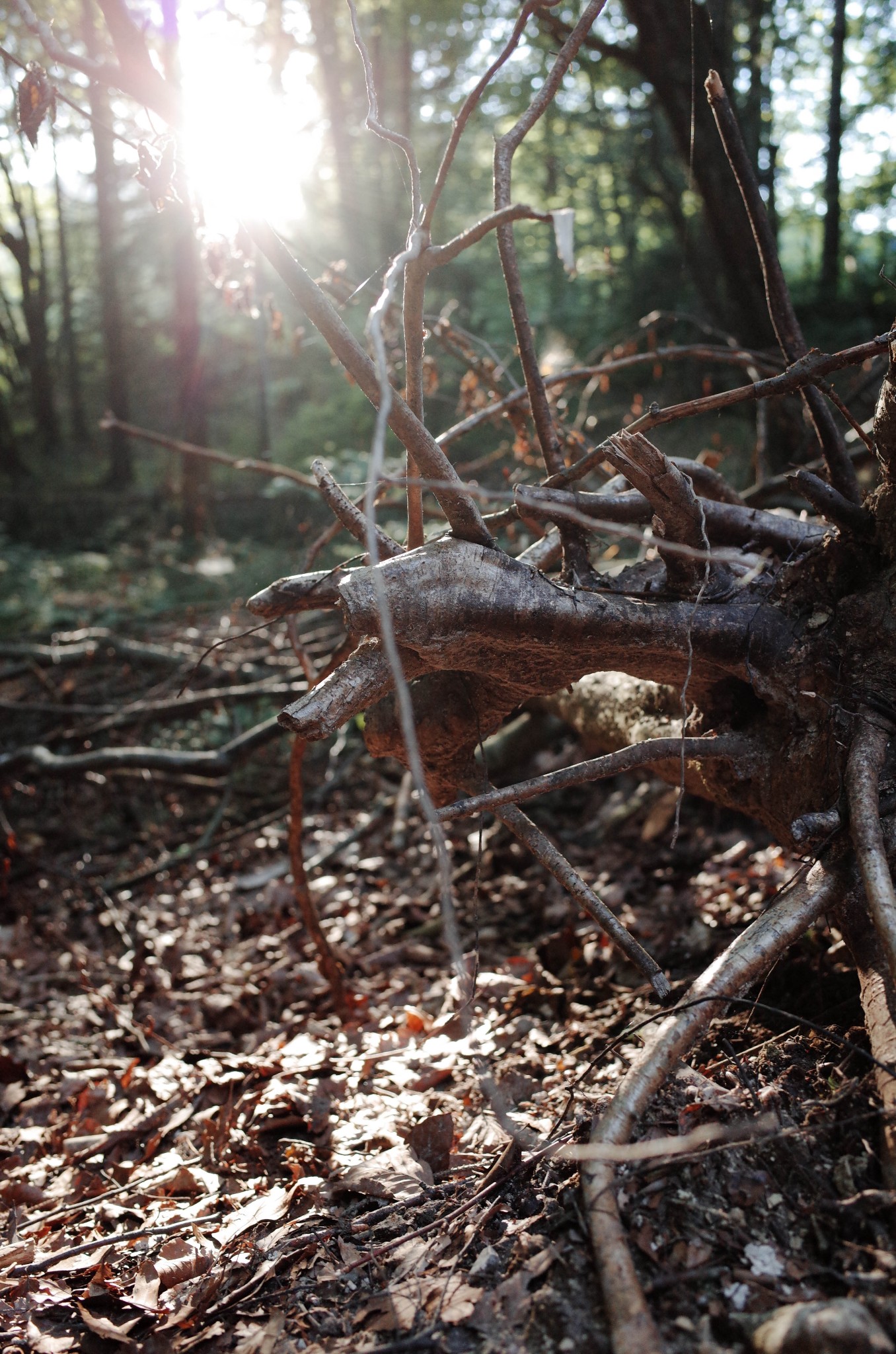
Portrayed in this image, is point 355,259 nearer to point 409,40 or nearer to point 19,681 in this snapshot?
point 409,40

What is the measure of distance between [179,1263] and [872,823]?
198 cm

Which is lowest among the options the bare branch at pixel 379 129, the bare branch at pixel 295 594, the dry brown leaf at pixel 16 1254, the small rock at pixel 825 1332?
the dry brown leaf at pixel 16 1254

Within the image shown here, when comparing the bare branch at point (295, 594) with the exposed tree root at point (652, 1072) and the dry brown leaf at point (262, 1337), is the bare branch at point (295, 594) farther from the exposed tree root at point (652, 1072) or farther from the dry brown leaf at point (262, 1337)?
the dry brown leaf at point (262, 1337)

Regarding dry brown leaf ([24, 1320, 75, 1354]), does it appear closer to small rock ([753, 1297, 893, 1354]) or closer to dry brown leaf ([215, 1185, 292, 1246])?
dry brown leaf ([215, 1185, 292, 1246])

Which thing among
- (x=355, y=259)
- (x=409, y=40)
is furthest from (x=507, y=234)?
(x=409, y=40)

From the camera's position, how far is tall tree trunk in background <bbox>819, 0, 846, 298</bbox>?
1188cm

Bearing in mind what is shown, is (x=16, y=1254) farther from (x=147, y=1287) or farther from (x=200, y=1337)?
(x=200, y=1337)

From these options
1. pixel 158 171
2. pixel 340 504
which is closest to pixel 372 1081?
pixel 340 504

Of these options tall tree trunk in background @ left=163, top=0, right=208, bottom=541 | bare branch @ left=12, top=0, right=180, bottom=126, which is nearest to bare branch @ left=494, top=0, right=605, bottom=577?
bare branch @ left=12, top=0, right=180, bottom=126

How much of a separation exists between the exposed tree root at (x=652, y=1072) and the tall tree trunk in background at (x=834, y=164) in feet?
39.2

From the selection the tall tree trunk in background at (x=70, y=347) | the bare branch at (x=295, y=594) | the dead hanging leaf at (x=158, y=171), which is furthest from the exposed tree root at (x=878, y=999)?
the tall tree trunk in background at (x=70, y=347)

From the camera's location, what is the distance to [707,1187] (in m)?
1.59

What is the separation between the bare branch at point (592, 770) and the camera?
6.40ft

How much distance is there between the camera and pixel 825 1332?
1.20 meters
